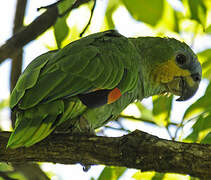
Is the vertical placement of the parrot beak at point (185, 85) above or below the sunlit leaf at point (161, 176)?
above

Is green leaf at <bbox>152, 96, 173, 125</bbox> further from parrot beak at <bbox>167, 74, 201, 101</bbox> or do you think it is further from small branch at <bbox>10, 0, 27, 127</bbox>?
small branch at <bbox>10, 0, 27, 127</bbox>

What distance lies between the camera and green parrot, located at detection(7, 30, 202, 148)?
2768 millimetres

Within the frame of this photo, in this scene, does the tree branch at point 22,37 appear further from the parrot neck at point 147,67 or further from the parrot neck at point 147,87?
the parrot neck at point 147,87

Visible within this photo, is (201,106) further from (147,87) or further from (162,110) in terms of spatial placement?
(147,87)

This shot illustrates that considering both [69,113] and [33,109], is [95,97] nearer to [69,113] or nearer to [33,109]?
[69,113]

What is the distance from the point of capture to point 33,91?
2.82 meters

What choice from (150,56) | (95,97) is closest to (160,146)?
(95,97)

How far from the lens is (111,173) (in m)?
3.12

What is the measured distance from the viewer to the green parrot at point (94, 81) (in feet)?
9.08

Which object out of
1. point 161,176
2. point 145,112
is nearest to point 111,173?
point 161,176

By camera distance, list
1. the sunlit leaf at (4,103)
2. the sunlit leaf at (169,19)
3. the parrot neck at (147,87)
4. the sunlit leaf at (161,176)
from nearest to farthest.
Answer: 1. the sunlit leaf at (161,176)
2. the sunlit leaf at (169,19)
3. the parrot neck at (147,87)
4. the sunlit leaf at (4,103)

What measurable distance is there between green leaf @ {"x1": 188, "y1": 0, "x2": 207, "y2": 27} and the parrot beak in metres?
0.80

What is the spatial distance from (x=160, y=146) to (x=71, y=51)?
1.19m

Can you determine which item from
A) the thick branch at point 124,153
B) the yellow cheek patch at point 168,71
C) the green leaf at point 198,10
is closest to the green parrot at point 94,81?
the yellow cheek patch at point 168,71
